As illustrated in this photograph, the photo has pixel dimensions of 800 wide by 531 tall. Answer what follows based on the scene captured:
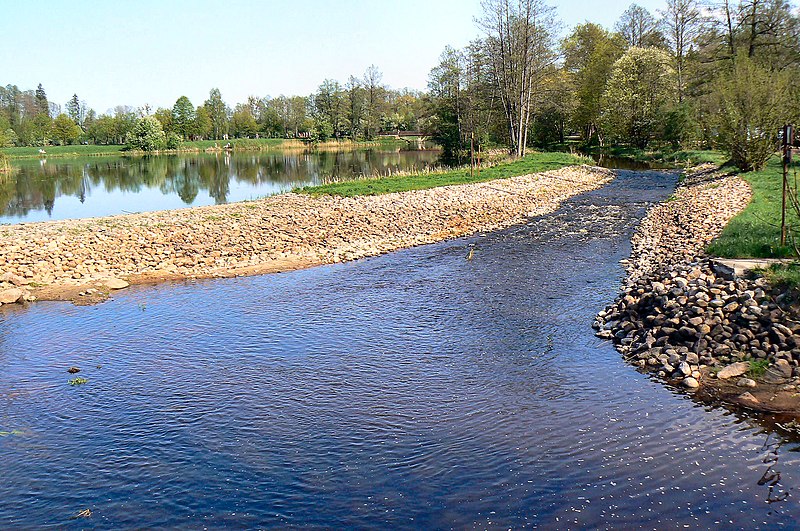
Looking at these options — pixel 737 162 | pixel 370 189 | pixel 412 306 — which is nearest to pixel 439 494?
pixel 412 306

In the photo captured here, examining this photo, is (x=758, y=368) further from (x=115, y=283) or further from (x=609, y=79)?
(x=609, y=79)

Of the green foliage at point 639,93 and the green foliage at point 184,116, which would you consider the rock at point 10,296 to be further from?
the green foliage at point 184,116

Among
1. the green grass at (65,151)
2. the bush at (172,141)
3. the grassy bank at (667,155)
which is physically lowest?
the grassy bank at (667,155)

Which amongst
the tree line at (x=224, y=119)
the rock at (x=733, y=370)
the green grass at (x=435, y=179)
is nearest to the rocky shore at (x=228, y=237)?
the green grass at (x=435, y=179)

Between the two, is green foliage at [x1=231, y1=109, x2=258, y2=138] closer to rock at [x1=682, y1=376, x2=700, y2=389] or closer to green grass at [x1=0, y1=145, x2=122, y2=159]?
green grass at [x1=0, y1=145, x2=122, y2=159]

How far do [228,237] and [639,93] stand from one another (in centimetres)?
4979

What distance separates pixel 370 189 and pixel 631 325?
20.7 metres

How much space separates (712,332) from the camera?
11.3 metres

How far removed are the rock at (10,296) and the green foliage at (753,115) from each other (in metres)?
33.2

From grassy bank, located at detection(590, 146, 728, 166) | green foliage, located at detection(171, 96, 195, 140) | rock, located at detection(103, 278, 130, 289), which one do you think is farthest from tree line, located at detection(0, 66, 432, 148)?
rock, located at detection(103, 278, 130, 289)

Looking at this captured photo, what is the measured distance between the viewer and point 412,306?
1513 centimetres

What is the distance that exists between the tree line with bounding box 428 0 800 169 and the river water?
106 feet

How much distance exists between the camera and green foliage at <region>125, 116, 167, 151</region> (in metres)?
102

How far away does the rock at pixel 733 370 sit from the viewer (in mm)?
10242
